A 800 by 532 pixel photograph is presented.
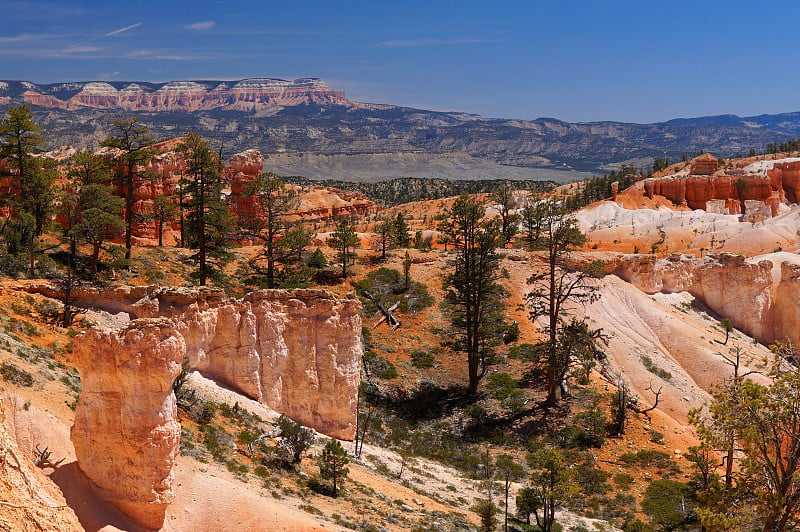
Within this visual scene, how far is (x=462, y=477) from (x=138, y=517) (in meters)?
17.9

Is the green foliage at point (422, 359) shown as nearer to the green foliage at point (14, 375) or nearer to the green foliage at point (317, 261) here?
the green foliage at point (317, 261)

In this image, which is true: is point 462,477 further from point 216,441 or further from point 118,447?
point 118,447

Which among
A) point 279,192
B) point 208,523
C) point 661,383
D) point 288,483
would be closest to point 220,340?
point 288,483

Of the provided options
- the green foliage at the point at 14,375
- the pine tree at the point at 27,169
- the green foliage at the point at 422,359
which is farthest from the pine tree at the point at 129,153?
the green foliage at the point at 14,375

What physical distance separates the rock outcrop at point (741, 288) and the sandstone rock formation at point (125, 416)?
146 feet

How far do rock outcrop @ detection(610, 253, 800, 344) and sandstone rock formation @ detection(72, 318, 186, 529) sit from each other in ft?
146

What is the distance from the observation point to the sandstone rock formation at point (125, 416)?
50.3 feet

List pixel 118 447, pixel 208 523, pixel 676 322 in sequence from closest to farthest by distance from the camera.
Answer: pixel 118 447, pixel 208 523, pixel 676 322

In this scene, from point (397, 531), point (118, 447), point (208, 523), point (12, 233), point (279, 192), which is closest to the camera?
point (118, 447)

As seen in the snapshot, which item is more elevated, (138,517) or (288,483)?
(138,517)

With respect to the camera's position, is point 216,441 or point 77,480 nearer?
point 77,480

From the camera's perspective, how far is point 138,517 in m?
15.5

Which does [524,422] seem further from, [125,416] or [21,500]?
[21,500]

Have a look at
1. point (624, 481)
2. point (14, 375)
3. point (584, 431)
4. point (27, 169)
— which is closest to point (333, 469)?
point (14, 375)
